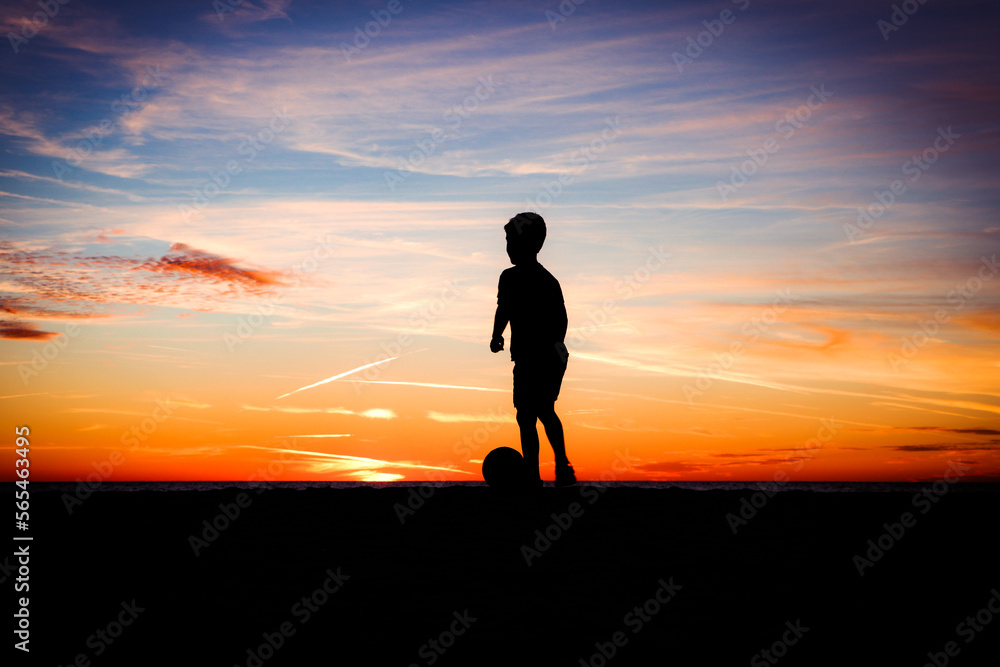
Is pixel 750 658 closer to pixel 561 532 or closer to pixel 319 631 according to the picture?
pixel 319 631

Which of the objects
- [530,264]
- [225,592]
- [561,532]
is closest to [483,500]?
[561,532]

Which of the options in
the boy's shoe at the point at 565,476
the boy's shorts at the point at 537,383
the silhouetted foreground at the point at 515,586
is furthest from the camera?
the boy's shoe at the point at 565,476

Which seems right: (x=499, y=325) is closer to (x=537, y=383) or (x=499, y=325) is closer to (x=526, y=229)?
(x=537, y=383)

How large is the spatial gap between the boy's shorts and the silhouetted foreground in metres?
1.18

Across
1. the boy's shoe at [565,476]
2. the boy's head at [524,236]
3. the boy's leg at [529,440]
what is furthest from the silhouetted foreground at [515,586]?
the boy's head at [524,236]

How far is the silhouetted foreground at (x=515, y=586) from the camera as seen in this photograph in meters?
3.27

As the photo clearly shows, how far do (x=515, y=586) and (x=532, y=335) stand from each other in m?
4.00

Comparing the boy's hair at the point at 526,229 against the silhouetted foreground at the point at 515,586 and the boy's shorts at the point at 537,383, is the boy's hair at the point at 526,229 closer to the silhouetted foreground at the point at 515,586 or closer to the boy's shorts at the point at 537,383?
the boy's shorts at the point at 537,383

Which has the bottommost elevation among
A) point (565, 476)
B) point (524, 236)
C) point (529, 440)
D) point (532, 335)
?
point (565, 476)

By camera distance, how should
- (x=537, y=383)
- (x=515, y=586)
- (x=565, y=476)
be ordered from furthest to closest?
(x=565, y=476) → (x=537, y=383) → (x=515, y=586)

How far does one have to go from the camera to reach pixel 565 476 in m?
8.09

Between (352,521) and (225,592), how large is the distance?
242cm

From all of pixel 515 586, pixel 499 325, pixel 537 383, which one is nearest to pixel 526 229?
pixel 499 325

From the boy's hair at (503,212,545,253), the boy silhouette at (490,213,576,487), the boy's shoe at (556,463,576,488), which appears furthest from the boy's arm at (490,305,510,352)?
the boy's shoe at (556,463,576,488)
